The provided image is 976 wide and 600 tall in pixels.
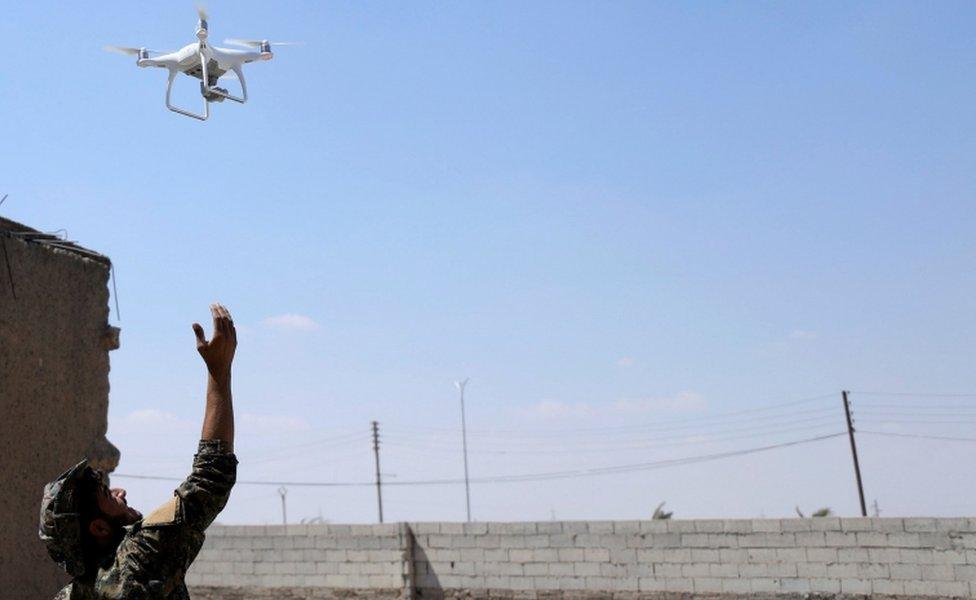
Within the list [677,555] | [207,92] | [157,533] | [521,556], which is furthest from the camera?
[521,556]

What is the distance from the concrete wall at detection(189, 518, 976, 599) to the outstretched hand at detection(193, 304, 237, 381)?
34.8 ft

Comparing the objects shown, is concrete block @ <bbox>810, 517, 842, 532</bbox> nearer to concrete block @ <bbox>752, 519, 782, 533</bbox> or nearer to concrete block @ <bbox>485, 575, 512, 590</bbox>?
Result: concrete block @ <bbox>752, 519, 782, 533</bbox>

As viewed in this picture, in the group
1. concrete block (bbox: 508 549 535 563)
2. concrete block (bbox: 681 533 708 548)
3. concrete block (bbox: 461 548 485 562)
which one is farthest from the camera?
concrete block (bbox: 461 548 485 562)

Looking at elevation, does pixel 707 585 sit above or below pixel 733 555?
below

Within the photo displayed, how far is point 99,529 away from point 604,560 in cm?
1133

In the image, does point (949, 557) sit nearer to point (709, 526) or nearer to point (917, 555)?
point (917, 555)

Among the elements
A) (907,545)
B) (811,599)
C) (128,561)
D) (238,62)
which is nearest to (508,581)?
(811,599)

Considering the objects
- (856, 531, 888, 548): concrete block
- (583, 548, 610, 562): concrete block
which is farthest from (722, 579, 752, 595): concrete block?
(583, 548, 610, 562): concrete block

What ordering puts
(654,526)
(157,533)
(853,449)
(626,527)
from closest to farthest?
(157,533), (654,526), (626,527), (853,449)

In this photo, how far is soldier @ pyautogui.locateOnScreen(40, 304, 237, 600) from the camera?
2.42 m

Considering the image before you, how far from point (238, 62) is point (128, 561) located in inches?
273

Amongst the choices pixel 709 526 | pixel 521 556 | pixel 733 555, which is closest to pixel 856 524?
pixel 733 555

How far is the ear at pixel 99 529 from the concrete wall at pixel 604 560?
419 inches

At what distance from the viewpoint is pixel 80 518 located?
251cm
